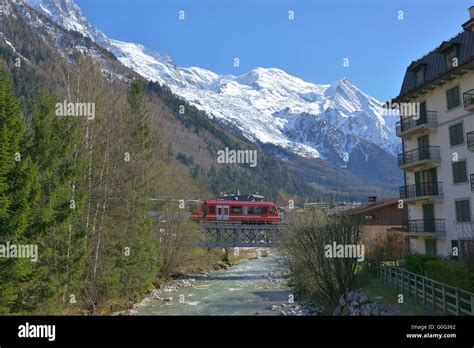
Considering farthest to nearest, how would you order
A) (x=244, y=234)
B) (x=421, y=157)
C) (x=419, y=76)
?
(x=244, y=234) → (x=419, y=76) → (x=421, y=157)

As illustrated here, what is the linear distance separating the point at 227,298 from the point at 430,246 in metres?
15.2

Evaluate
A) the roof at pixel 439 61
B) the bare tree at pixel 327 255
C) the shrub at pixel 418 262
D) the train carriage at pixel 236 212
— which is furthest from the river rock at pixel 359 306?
the train carriage at pixel 236 212

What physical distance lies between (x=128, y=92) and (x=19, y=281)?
69.5ft

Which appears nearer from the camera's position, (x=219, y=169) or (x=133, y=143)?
(x=133, y=143)

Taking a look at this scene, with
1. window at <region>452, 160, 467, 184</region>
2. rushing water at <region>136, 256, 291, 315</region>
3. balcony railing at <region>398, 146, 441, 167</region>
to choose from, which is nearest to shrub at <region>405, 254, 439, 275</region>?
window at <region>452, 160, 467, 184</region>

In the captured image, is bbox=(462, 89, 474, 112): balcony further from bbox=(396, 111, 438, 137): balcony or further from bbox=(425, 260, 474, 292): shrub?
bbox=(425, 260, 474, 292): shrub

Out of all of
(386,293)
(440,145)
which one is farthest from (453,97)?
(386,293)

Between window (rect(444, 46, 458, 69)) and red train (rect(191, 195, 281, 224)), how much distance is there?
27447 millimetres

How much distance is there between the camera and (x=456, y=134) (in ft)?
88.2

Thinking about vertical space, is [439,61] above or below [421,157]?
above

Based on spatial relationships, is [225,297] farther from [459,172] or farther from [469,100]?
[469,100]

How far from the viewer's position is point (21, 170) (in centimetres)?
1503
